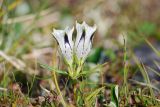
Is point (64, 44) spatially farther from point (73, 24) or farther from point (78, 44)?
point (73, 24)

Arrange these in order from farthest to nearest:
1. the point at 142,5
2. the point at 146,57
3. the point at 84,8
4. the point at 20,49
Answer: the point at 142,5, the point at 84,8, the point at 146,57, the point at 20,49

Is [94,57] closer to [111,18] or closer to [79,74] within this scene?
[79,74]

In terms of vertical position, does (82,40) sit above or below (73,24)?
below

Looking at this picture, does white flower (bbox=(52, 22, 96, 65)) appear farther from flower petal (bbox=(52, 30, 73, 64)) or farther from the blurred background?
the blurred background

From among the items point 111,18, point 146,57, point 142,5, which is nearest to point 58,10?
point 111,18

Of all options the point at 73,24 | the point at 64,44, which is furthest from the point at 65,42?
the point at 73,24

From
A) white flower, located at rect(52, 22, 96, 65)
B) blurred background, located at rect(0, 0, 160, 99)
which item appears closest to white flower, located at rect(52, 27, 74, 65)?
white flower, located at rect(52, 22, 96, 65)
